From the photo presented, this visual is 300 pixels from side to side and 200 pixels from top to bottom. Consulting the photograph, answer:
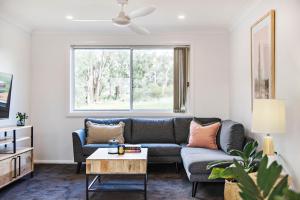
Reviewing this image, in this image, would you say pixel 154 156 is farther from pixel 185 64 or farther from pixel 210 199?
pixel 185 64

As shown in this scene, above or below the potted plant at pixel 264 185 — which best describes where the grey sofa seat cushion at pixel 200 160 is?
below

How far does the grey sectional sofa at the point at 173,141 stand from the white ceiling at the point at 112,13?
5.63 ft

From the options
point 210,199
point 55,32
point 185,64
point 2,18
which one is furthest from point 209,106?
point 2,18

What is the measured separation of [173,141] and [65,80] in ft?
7.97

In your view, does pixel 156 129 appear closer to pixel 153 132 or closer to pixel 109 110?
pixel 153 132

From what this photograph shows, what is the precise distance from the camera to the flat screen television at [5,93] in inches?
181

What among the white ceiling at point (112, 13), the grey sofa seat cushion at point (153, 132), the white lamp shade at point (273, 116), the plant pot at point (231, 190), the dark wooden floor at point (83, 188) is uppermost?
the white ceiling at point (112, 13)

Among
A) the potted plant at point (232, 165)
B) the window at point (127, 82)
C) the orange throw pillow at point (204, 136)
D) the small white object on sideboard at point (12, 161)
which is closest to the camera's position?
the potted plant at point (232, 165)

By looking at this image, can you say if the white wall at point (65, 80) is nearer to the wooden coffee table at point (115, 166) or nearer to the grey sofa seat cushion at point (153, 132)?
Result: the grey sofa seat cushion at point (153, 132)

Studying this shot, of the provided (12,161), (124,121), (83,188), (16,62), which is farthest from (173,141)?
(16,62)

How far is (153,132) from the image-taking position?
5609mm

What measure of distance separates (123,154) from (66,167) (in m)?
2.02

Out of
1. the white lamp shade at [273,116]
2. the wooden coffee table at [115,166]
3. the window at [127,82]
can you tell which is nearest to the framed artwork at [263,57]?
the white lamp shade at [273,116]

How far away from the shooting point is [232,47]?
18.5 ft
